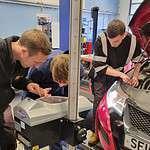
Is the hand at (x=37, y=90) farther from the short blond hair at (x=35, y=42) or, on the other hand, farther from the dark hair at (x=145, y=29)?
the dark hair at (x=145, y=29)

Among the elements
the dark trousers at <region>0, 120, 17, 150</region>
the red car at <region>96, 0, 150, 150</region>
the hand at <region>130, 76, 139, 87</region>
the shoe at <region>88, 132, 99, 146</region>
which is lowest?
the shoe at <region>88, 132, 99, 146</region>

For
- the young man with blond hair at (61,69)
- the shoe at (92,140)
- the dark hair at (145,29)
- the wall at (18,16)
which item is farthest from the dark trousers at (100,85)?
the wall at (18,16)

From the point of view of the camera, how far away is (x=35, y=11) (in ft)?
15.4

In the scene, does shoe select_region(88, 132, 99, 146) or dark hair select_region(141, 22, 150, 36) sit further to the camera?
shoe select_region(88, 132, 99, 146)

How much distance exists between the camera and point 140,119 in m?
1.12

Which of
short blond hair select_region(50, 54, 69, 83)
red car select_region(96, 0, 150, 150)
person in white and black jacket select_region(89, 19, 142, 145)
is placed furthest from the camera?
person in white and black jacket select_region(89, 19, 142, 145)

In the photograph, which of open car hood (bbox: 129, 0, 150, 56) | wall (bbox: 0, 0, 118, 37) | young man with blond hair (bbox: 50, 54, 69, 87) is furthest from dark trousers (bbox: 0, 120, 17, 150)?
wall (bbox: 0, 0, 118, 37)

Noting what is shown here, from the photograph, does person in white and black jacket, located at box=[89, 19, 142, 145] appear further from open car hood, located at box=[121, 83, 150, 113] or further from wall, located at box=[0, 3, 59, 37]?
wall, located at box=[0, 3, 59, 37]

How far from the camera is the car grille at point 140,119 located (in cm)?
109

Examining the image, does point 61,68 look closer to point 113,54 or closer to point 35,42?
point 35,42

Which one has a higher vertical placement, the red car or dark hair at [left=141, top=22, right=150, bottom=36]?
dark hair at [left=141, top=22, right=150, bottom=36]

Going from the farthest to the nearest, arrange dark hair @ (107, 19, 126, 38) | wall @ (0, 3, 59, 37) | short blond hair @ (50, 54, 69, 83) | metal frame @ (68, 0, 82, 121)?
wall @ (0, 3, 59, 37), dark hair @ (107, 19, 126, 38), short blond hair @ (50, 54, 69, 83), metal frame @ (68, 0, 82, 121)

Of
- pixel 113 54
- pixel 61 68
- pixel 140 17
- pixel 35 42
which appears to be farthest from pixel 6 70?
pixel 113 54

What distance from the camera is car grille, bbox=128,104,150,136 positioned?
3.59 feet
